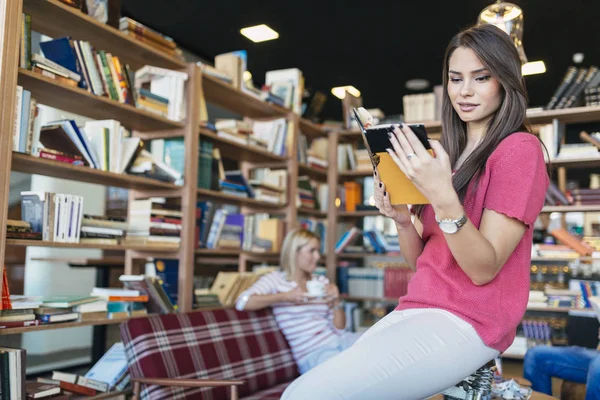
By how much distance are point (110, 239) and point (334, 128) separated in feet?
9.43

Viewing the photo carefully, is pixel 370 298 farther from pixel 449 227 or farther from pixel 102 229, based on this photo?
pixel 449 227

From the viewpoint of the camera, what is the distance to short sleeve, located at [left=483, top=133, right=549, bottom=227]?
103 cm

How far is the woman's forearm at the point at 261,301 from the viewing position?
3.29 m

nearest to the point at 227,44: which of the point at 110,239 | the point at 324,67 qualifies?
the point at 324,67

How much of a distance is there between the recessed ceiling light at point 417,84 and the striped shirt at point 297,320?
16.6 feet

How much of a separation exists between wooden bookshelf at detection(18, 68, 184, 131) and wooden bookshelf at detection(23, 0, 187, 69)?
97 mm

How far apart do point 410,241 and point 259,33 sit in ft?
17.5

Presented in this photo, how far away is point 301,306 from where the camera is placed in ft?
11.2

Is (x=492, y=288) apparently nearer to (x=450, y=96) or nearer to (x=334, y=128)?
(x=450, y=96)

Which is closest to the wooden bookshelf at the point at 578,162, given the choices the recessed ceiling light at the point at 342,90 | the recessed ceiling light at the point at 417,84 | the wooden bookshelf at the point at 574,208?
the wooden bookshelf at the point at 574,208

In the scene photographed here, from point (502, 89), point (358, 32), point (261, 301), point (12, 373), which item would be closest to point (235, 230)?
point (261, 301)

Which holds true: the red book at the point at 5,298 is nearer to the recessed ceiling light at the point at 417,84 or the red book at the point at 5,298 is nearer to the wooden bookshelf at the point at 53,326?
the wooden bookshelf at the point at 53,326

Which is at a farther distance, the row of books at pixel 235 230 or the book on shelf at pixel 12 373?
the row of books at pixel 235 230

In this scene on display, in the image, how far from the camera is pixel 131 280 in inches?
119
